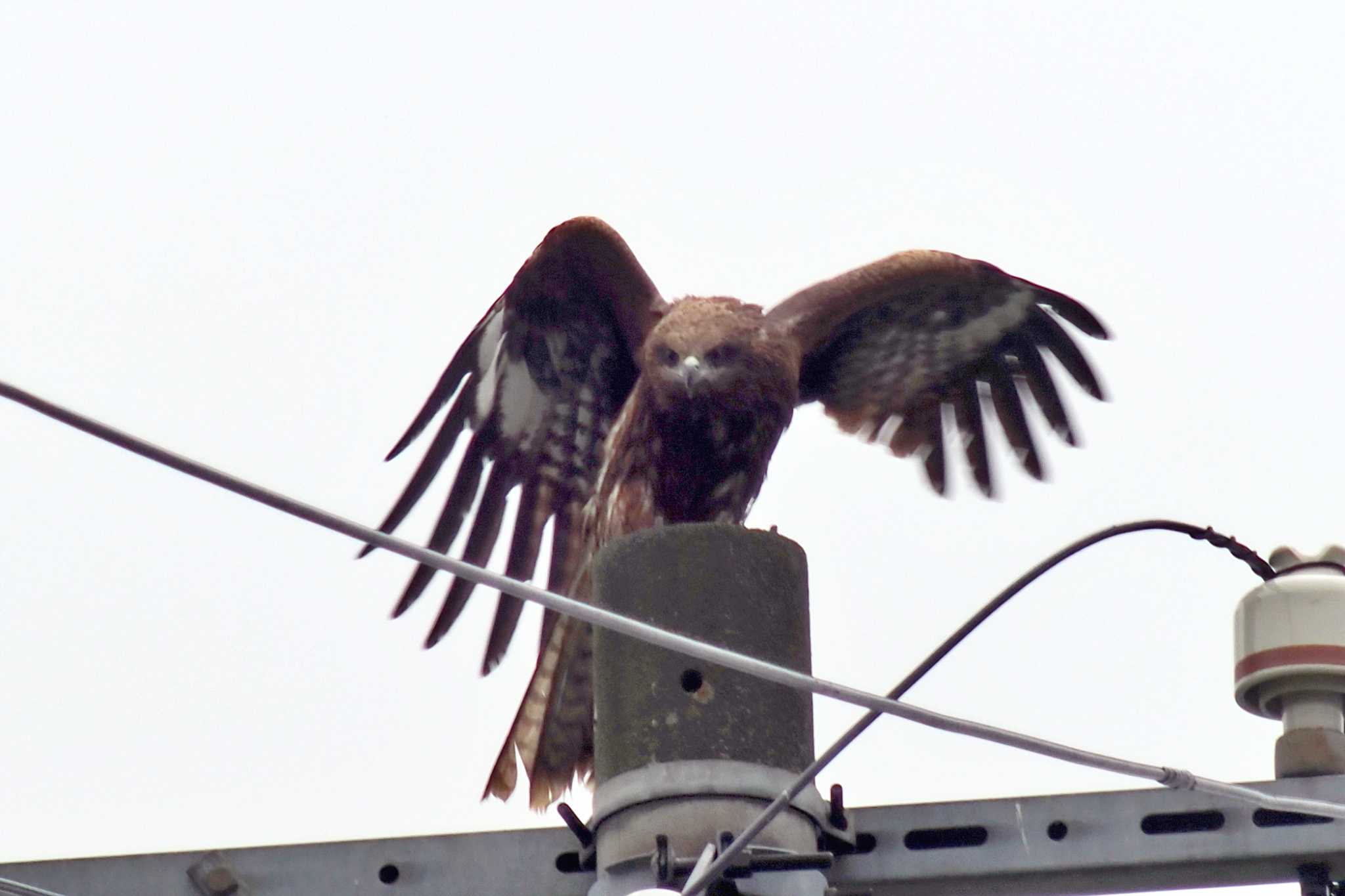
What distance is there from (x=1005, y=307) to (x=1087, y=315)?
284 millimetres

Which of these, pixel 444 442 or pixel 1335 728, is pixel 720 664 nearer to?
pixel 1335 728

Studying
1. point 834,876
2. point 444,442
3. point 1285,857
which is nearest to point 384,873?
point 834,876

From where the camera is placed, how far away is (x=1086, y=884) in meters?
3.36

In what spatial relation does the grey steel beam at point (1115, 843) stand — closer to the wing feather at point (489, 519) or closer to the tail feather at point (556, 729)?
the tail feather at point (556, 729)

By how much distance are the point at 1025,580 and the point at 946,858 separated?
50 cm

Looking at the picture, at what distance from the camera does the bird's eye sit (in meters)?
6.80

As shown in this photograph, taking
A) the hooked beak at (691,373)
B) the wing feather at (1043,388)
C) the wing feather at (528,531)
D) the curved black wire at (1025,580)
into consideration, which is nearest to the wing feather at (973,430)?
the wing feather at (1043,388)

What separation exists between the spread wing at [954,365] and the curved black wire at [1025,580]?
3508 mm

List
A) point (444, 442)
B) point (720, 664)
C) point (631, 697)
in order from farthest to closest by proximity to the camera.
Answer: point (444, 442)
point (631, 697)
point (720, 664)

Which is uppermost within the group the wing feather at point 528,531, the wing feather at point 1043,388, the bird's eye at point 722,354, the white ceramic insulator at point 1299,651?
the wing feather at point 1043,388

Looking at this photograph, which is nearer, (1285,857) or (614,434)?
(1285,857)

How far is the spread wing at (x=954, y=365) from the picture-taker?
7.34 meters

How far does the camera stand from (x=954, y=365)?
7.57 meters

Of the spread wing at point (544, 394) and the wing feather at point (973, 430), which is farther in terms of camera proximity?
the wing feather at point (973, 430)
